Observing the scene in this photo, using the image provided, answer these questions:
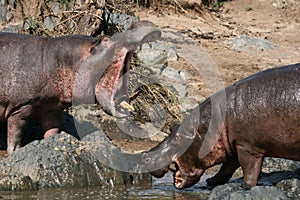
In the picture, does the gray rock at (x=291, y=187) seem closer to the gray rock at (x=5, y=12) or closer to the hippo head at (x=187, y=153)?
the hippo head at (x=187, y=153)

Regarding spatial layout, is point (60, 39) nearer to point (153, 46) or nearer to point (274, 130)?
point (274, 130)

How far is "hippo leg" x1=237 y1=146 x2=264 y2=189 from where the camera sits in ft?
23.8

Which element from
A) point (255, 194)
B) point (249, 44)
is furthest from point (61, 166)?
point (249, 44)

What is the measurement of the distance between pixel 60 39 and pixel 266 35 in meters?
9.10

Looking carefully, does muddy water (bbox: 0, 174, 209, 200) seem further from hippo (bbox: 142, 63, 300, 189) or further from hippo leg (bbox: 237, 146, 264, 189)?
hippo leg (bbox: 237, 146, 264, 189)

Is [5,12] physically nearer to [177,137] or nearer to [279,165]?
[279,165]

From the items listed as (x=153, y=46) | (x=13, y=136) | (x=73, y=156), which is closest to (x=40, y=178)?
(x=73, y=156)

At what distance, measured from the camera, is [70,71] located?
8656 mm

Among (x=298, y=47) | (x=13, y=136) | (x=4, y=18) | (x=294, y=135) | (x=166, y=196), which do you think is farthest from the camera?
(x=298, y=47)

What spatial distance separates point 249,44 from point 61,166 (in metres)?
8.64

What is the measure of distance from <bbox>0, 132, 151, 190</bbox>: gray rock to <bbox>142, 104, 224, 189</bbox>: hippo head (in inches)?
24.9

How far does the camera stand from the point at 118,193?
25.6ft

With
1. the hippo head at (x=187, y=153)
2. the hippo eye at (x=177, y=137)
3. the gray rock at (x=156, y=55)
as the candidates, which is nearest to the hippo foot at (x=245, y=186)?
the hippo head at (x=187, y=153)

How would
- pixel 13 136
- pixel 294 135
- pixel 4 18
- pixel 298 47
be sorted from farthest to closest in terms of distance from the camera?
pixel 298 47
pixel 4 18
pixel 13 136
pixel 294 135
